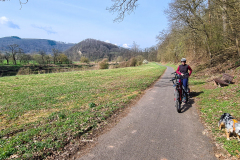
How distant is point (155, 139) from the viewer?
389 centimetres

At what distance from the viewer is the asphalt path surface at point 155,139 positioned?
3.24 meters

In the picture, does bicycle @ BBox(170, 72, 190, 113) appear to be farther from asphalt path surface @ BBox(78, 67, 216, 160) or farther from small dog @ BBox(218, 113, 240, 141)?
small dog @ BBox(218, 113, 240, 141)

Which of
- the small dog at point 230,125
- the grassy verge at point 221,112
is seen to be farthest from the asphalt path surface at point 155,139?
the small dog at point 230,125

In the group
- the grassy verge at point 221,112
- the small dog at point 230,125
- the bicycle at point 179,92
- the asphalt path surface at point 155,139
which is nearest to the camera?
the asphalt path surface at point 155,139

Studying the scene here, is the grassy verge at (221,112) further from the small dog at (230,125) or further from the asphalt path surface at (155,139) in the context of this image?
the asphalt path surface at (155,139)

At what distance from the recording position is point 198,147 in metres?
3.53

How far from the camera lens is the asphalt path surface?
3.24 meters

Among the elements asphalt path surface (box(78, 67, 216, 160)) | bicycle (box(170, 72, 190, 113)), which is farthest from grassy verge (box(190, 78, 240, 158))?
bicycle (box(170, 72, 190, 113))

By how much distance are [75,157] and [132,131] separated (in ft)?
5.95

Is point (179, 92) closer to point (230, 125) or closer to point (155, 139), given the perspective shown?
point (230, 125)

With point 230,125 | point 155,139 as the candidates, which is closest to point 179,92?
point 230,125

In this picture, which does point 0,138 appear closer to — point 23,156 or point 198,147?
point 23,156

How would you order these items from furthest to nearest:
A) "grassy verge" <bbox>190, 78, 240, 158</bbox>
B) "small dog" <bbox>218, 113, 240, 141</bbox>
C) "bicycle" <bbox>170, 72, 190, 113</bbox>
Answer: "bicycle" <bbox>170, 72, 190, 113</bbox>, "small dog" <bbox>218, 113, 240, 141</bbox>, "grassy verge" <bbox>190, 78, 240, 158</bbox>

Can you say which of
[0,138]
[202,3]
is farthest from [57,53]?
[0,138]
